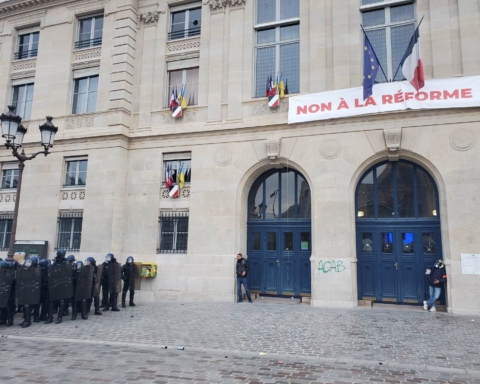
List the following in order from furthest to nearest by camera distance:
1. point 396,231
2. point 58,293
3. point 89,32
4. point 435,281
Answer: point 89,32 < point 396,231 < point 435,281 < point 58,293

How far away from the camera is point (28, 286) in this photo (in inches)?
402

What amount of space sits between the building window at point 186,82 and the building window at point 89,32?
13.3ft

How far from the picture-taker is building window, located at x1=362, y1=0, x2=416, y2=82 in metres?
14.4

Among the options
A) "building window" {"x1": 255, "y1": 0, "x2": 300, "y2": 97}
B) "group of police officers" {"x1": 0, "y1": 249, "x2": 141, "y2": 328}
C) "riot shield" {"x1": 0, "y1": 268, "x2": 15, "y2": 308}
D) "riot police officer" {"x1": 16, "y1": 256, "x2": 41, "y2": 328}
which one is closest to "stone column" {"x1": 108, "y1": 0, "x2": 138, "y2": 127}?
"building window" {"x1": 255, "y1": 0, "x2": 300, "y2": 97}

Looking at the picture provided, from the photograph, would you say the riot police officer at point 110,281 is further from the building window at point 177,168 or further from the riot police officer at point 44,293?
the building window at point 177,168

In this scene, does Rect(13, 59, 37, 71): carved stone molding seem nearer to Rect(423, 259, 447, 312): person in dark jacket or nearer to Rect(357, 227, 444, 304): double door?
Rect(357, 227, 444, 304): double door

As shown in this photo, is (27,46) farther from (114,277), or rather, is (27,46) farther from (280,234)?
(280,234)

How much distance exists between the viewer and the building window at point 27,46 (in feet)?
64.4

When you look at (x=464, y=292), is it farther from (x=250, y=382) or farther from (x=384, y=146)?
(x=250, y=382)

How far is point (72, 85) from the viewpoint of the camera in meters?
18.4

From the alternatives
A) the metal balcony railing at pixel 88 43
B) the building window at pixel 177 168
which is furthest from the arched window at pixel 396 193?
the metal balcony railing at pixel 88 43

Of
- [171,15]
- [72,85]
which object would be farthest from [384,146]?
[72,85]

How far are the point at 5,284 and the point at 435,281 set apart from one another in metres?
12.2

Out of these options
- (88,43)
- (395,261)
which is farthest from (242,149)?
(88,43)
